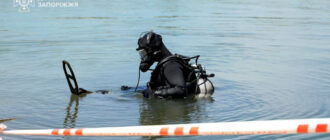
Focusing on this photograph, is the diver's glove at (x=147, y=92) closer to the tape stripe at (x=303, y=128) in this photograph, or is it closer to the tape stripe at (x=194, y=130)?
the tape stripe at (x=194, y=130)

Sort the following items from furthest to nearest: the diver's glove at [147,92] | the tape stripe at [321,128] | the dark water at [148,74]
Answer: the diver's glove at [147,92] < the dark water at [148,74] < the tape stripe at [321,128]

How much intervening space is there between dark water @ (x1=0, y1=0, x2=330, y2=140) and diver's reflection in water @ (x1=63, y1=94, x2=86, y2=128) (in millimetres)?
15

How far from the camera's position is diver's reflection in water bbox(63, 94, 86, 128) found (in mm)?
7523

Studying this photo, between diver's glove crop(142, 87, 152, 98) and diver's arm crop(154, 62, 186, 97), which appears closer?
diver's arm crop(154, 62, 186, 97)

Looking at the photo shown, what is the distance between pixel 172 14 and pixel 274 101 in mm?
16758

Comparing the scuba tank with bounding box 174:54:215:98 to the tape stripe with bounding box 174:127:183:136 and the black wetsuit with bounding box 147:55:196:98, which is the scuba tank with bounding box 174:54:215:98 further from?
the tape stripe with bounding box 174:127:183:136

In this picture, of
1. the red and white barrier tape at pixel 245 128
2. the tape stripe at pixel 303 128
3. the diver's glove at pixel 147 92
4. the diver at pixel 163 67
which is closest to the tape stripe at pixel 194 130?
the red and white barrier tape at pixel 245 128

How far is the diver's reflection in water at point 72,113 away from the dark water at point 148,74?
15 millimetres

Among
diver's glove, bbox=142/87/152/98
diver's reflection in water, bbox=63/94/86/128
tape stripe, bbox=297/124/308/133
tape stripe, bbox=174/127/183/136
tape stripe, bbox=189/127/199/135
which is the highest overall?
tape stripe, bbox=297/124/308/133

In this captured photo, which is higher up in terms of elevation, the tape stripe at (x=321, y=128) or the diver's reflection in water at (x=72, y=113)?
the tape stripe at (x=321, y=128)

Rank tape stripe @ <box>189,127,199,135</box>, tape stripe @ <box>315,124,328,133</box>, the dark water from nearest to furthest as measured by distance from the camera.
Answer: tape stripe @ <box>315,124,328,133</box> < tape stripe @ <box>189,127,199,135</box> < the dark water

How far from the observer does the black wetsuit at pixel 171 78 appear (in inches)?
297

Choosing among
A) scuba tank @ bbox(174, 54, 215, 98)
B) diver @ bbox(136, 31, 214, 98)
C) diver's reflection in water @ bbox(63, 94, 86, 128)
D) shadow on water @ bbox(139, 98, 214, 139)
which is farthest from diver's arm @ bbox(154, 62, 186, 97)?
diver's reflection in water @ bbox(63, 94, 86, 128)

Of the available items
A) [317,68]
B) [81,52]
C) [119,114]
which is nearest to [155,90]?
[119,114]
